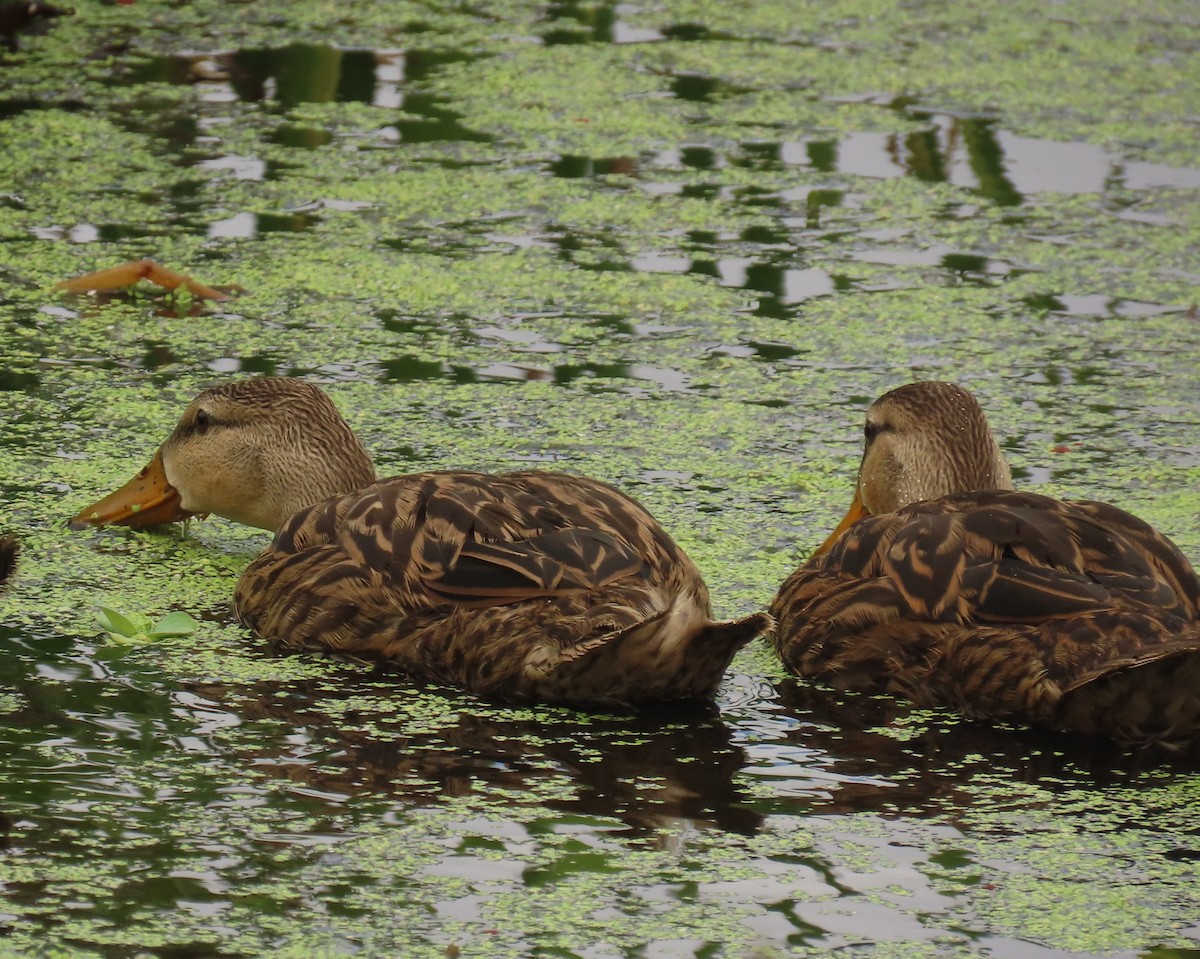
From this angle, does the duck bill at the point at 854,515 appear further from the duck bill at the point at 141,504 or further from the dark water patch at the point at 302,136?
the dark water patch at the point at 302,136

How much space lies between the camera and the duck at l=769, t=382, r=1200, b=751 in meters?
5.43

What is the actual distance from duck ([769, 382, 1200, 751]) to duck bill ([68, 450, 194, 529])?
211 cm

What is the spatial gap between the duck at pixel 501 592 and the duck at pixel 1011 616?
0.44 m

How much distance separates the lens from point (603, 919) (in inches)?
175

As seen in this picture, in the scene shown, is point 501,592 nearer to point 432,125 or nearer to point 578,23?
point 432,125

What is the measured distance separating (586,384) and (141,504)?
2.05m

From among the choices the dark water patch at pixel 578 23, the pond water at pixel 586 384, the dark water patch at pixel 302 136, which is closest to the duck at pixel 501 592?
the pond water at pixel 586 384

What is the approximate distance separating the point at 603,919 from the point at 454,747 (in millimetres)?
1028

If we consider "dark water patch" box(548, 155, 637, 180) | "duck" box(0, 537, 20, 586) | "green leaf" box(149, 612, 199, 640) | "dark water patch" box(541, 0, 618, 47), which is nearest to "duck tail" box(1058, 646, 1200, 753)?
"green leaf" box(149, 612, 199, 640)

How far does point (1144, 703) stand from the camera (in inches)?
211

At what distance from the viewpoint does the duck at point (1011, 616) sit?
543 cm

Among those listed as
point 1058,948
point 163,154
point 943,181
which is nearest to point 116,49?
point 163,154

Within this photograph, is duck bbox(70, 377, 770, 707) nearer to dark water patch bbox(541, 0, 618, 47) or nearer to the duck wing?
the duck wing

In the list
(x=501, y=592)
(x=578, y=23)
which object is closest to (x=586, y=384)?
(x=501, y=592)
